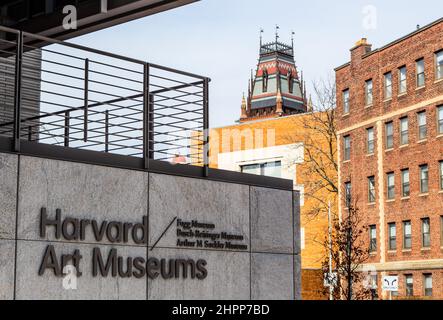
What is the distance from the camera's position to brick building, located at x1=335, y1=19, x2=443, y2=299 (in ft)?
171

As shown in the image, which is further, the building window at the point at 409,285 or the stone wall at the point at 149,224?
the building window at the point at 409,285

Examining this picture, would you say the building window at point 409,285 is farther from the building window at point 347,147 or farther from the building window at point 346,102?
the building window at point 346,102

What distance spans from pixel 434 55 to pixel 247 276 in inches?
1679

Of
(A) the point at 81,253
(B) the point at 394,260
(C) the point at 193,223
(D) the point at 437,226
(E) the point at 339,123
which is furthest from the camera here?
(E) the point at 339,123

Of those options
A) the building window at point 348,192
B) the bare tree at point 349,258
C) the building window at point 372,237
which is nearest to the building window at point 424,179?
the bare tree at point 349,258

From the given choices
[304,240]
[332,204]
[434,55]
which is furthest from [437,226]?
[304,240]

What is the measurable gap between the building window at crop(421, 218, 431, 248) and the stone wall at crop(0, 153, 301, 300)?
3972 centimetres

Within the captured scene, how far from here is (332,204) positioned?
226 feet

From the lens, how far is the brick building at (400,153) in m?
52.2

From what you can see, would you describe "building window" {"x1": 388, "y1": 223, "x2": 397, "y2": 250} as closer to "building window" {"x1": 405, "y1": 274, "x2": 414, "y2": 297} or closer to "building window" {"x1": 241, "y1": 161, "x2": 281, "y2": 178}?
"building window" {"x1": 405, "y1": 274, "x2": 414, "y2": 297}

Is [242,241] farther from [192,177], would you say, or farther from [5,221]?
[5,221]

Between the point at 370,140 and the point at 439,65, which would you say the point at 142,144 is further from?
the point at 370,140

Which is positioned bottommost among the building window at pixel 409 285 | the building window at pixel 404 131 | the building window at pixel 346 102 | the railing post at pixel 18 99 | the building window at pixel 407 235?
the building window at pixel 409 285

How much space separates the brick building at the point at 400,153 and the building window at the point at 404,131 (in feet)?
0.21
